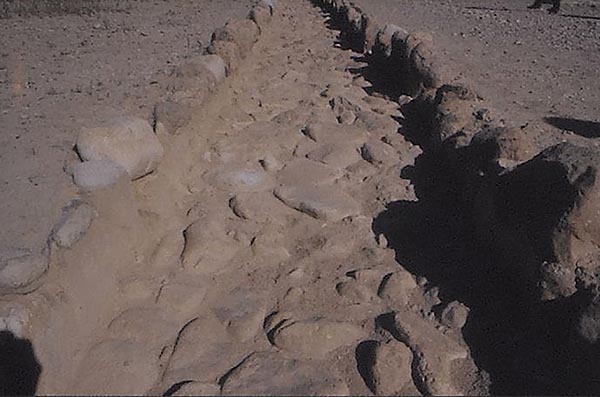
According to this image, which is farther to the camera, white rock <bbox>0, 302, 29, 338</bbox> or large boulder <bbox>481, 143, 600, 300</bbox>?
large boulder <bbox>481, 143, 600, 300</bbox>

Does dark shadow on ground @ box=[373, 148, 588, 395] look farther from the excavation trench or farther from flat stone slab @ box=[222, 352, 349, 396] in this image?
flat stone slab @ box=[222, 352, 349, 396]

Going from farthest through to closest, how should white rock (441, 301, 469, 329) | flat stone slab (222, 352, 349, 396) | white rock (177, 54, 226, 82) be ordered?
white rock (177, 54, 226, 82)
white rock (441, 301, 469, 329)
flat stone slab (222, 352, 349, 396)

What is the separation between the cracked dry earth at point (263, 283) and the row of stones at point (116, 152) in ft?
0.26

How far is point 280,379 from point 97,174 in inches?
52.2

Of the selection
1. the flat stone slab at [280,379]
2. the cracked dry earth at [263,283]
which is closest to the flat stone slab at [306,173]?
the cracked dry earth at [263,283]

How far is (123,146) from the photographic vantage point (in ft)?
9.66

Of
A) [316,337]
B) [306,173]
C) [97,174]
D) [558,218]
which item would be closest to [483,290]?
[558,218]

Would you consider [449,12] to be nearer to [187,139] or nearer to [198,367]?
[187,139]

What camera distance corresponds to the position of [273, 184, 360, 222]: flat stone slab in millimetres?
3109

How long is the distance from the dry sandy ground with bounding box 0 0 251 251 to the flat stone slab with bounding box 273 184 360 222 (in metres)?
1.05

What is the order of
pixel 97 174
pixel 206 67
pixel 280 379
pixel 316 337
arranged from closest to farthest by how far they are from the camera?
pixel 280 379 < pixel 316 337 < pixel 97 174 < pixel 206 67

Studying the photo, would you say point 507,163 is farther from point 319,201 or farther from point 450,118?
point 450,118

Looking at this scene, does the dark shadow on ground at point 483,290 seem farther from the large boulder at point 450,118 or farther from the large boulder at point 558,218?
the large boulder at point 450,118

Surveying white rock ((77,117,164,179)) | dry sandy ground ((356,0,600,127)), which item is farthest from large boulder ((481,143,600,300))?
dry sandy ground ((356,0,600,127))
